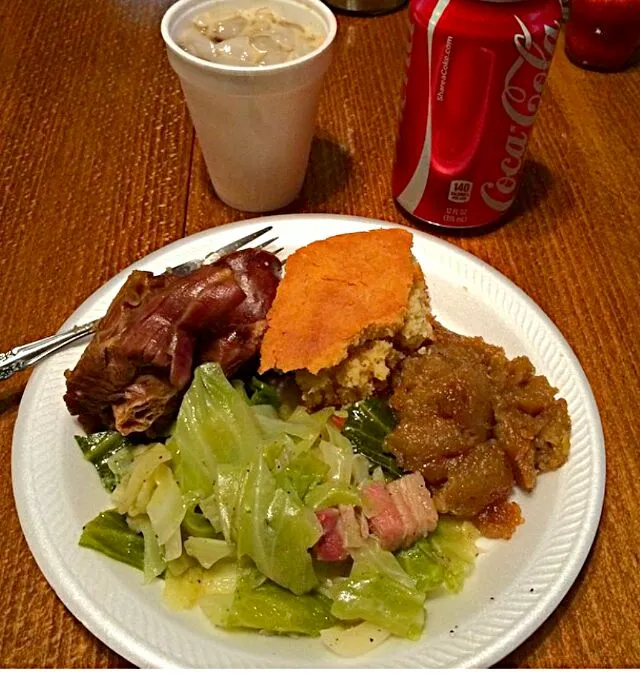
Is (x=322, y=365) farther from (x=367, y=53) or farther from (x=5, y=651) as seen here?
(x=367, y=53)

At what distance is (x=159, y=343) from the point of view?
113 cm

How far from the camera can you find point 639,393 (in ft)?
4.57

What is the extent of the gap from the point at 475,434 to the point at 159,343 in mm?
548

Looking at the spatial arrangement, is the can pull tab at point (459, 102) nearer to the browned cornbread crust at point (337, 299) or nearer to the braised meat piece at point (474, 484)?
the browned cornbread crust at point (337, 299)

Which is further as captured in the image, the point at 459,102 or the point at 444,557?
the point at 459,102

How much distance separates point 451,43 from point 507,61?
115mm

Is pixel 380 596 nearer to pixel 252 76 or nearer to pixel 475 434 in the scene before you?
pixel 475 434

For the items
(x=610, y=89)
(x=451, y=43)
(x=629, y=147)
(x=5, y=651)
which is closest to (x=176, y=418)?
(x=5, y=651)

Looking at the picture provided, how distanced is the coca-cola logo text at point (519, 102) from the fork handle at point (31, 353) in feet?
3.15

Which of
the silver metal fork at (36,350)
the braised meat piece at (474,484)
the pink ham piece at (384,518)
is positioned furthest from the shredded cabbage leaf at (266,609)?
the silver metal fork at (36,350)

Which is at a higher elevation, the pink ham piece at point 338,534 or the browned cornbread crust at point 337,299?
the browned cornbread crust at point 337,299

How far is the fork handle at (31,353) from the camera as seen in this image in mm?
1269

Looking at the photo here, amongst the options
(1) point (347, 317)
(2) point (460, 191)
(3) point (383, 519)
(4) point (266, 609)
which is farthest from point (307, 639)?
(2) point (460, 191)

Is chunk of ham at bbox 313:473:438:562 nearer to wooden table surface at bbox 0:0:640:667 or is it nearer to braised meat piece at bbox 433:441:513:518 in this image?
braised meat piece at bbox 433:441:513:518
